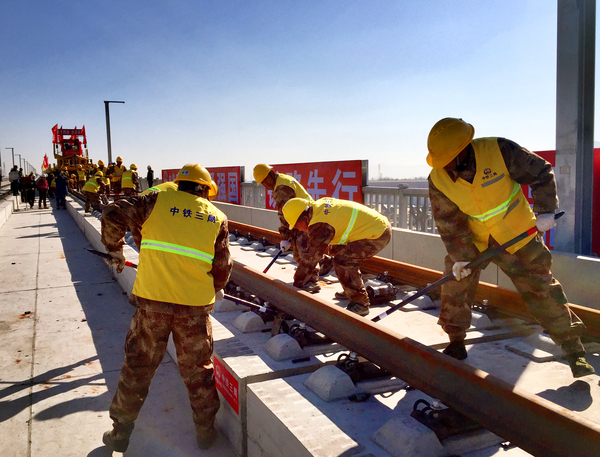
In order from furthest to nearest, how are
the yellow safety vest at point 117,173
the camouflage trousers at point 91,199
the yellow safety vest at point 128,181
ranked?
the yellow safety vest at point 117,173
the camouflage trousers at point 91,199
the yellow safety vest at point 128,181

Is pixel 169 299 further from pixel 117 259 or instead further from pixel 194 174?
pixel 194 174

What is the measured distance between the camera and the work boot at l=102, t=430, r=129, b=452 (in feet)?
10.9

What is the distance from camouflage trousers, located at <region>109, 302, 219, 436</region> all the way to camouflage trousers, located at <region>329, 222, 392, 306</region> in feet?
7.35

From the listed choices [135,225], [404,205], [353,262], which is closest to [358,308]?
[353,262]

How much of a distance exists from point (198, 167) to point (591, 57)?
467 centimetres

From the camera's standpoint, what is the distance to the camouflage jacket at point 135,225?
133 inches

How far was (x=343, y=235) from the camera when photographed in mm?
5590

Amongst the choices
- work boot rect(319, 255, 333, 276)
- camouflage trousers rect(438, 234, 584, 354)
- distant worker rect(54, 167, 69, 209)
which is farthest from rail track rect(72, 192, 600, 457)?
distant worker rect(54, 167, 69, 209)

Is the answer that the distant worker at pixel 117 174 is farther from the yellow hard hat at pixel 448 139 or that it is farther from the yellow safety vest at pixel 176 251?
the yellow hard hat at pixel 448 139

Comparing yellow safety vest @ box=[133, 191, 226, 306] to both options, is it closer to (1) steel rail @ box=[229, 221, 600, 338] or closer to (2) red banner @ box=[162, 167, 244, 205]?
(1) steel rail @ box=[229, 221, 600, 338]

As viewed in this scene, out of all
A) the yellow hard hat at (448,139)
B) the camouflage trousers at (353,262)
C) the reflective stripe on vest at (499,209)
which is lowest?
the camouflage trousers at (353,262)

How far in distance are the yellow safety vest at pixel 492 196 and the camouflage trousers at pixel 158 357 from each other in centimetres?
199

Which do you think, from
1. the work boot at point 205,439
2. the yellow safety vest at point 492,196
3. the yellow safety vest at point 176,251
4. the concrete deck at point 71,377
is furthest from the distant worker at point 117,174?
the yellow safety vest at point 492,196

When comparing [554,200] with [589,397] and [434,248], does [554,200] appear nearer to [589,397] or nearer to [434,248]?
[589,397]
